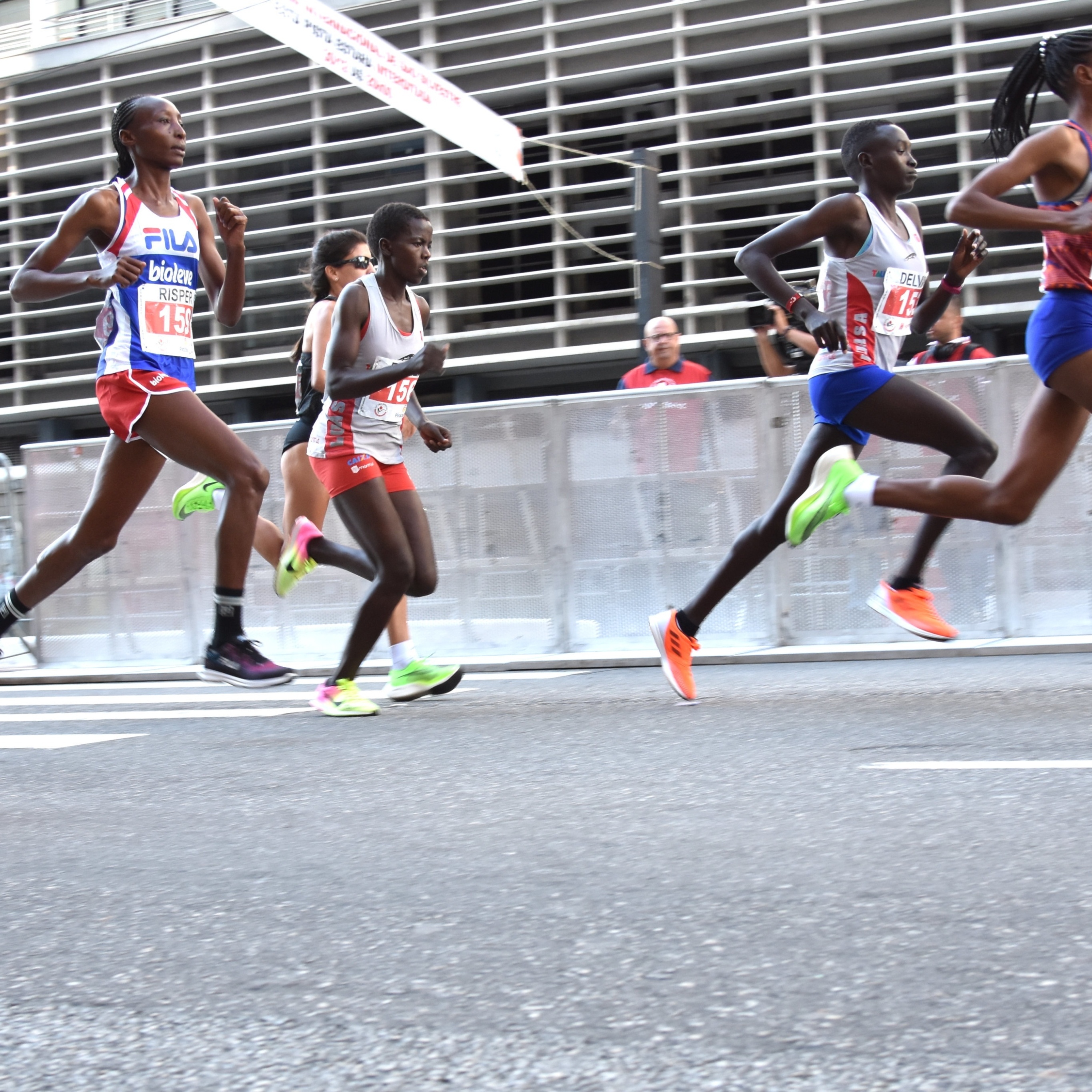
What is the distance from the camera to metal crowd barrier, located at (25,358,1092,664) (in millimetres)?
7559

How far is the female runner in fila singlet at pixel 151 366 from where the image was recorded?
213 inches

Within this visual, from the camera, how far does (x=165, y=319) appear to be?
5.50m

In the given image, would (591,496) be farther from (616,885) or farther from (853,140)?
(616,885)

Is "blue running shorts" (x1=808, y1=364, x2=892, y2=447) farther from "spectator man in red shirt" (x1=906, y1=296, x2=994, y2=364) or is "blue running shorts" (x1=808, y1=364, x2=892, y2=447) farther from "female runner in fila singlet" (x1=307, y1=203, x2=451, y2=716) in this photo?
"spectator man in red shirt" (x1=906, y1=296, x2=994, y2=364)

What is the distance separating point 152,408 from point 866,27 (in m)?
15.7

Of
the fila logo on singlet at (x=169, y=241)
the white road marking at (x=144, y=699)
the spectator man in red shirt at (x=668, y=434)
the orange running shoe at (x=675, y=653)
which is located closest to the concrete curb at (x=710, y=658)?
the spectator man in red shirt at (x=668, y=434)

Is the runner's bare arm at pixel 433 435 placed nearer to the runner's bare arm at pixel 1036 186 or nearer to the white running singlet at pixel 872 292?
the white running singlet at pixel 872 292

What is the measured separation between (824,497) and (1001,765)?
1.40 metres

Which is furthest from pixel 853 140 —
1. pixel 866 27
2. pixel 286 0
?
pixel 866 27

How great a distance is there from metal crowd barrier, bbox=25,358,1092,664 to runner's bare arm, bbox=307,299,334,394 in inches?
69.1

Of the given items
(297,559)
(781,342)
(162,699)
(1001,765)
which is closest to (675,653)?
(297,559)

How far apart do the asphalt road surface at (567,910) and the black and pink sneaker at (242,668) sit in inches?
24.7

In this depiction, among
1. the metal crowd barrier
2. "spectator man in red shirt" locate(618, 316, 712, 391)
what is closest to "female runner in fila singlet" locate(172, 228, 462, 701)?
the metal crowd barrier

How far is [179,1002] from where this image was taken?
7.52ft
